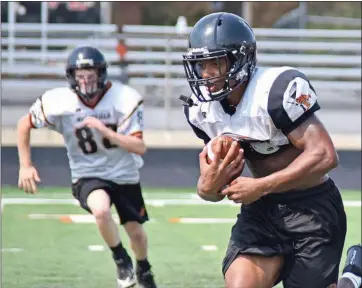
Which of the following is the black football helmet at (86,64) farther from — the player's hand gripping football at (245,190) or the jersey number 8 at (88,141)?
the player's hand gripping football at (245,190)

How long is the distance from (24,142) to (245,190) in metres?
2.75

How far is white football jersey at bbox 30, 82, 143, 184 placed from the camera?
634 cm

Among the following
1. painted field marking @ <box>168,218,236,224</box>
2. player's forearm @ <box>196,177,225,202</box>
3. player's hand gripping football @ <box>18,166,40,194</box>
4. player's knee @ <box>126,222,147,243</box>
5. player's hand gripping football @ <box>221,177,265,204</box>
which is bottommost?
painted field marking @ <box>168,218,236,224</box>

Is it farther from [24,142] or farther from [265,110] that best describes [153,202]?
[265,110]

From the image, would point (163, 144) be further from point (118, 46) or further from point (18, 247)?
point (18, 247)

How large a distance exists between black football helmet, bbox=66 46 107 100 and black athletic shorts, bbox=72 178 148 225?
603 millimetres

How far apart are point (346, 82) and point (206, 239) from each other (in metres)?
6.34

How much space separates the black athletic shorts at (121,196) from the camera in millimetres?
6250

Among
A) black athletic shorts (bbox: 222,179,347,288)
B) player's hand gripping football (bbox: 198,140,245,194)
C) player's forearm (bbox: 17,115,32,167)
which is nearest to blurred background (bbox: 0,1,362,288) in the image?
player's forearm (bbox: 17,115,32,167)

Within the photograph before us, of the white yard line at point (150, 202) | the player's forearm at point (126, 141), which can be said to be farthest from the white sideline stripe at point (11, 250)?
the white yard line at point (150, 202)

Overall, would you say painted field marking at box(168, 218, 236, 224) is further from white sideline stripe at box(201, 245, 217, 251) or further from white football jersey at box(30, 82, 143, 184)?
white football jersey at box(30, 82, 143, 184)

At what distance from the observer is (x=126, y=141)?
606 cm

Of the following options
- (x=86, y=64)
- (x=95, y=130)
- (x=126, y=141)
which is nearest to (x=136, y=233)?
(x=126, y=141)

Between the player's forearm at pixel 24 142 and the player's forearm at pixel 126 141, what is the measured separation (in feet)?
1.83
